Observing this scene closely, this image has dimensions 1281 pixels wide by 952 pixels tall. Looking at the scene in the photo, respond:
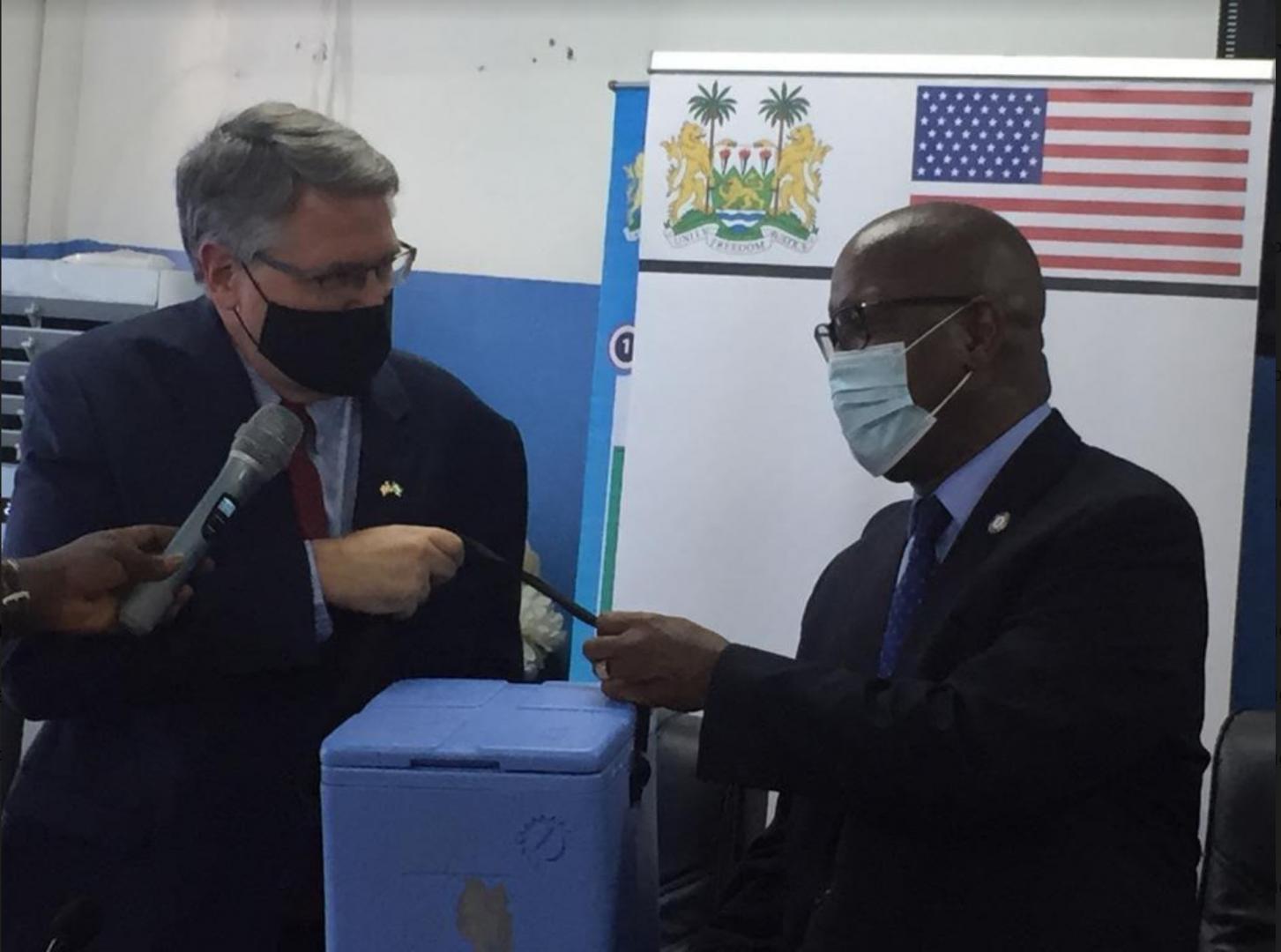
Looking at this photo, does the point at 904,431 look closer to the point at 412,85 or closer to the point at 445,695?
the point at 445,695

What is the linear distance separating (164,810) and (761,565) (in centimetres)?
147

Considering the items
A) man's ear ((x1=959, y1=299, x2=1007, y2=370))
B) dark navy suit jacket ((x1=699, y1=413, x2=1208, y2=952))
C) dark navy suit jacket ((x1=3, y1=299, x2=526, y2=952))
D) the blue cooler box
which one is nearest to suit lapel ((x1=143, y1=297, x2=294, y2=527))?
dark navy suit jacket ((x1=3, y1=299, x2=526, y2=952))

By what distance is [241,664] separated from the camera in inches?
59.9

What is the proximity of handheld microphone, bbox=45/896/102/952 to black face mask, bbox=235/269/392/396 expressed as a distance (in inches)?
24.0

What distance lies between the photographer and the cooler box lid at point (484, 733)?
1.25 m

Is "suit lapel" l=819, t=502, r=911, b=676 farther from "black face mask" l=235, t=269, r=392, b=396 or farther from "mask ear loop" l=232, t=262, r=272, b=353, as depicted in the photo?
"mask ear loop" l=232, t=262, r=272, b=353

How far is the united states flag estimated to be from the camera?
267cm

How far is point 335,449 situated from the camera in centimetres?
172

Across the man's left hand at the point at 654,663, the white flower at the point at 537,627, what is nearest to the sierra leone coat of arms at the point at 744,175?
the white flower at the point at 537,627

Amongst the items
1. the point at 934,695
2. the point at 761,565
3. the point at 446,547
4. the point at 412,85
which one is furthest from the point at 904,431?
the point at 412,85

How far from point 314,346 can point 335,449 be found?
132 mm

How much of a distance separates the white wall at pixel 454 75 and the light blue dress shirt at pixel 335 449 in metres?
1.76

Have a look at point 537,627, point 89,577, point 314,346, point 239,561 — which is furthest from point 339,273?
point 537,627

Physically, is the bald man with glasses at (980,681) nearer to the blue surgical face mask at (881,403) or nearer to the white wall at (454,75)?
the blue surgical face mask at (881,403)
